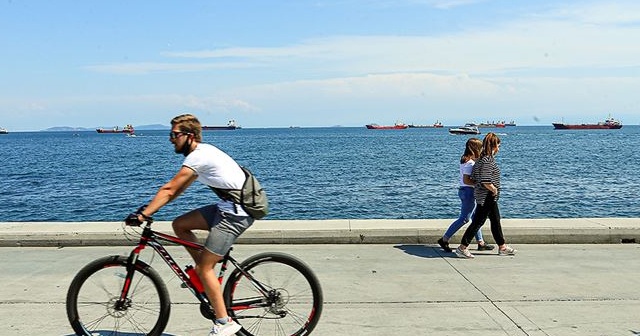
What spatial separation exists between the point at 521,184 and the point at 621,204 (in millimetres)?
10180

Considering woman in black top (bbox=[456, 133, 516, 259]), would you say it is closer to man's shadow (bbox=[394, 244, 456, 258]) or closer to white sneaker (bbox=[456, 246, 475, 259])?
white sneaker (bbox=[456, 246, 475, 259])

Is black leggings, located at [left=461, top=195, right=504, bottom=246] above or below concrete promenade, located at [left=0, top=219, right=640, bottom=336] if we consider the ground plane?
above

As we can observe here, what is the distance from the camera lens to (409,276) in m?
7.00

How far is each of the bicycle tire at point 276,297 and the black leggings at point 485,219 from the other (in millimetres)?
3670

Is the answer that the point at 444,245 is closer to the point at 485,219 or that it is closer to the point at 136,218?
the point at 485,219

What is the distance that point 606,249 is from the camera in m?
8.38

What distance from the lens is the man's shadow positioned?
8141 mm

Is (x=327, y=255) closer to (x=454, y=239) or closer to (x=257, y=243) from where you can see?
(x=257, y=243)

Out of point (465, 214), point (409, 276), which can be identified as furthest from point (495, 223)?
point (409, 276)

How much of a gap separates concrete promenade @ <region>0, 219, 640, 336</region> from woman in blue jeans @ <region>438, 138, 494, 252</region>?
144 mm

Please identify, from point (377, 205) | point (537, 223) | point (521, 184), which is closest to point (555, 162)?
point (521, 184)

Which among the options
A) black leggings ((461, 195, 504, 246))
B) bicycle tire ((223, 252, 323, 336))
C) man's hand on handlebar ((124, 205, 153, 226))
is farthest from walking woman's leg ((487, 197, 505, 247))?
man's hand on handlebar ((124, 205, 153, 226))

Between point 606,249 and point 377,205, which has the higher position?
point 606,249

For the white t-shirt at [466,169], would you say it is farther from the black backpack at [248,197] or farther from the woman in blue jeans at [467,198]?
the black backpack at [248,197]
